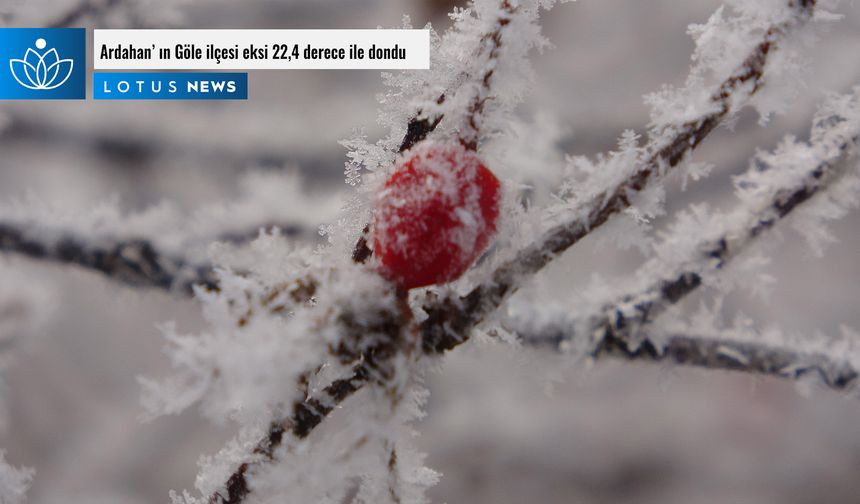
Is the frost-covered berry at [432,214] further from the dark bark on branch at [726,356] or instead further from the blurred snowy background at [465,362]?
the blurred snowy background at [465,362]

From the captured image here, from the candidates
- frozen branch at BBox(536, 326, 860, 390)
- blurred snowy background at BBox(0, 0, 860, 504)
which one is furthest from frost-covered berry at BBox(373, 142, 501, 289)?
blurred snowy background at BBox(0, 0, 860, 504)

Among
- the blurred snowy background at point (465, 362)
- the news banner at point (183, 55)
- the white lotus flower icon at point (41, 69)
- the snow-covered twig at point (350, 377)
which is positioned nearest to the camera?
the snow-covered twig at point (350, 377)

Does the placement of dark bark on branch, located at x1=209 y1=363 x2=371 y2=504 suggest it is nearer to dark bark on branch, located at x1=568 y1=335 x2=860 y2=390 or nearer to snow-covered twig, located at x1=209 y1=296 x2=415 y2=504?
snow-covered twig, located at x1=209 y1=296 x2=415 y2=504

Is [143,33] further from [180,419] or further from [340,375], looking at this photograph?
[180,419]

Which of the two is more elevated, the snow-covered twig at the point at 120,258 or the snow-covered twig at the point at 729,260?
the snow-covered twig at the point at 120,258

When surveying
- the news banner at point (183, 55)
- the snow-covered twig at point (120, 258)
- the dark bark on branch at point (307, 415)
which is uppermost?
the news banner at point (183, 55)

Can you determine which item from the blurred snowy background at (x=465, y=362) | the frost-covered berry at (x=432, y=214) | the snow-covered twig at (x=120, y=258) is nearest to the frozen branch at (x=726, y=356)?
the frost-covered berry at (x=432, y=214)

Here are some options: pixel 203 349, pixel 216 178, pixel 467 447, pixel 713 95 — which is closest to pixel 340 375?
pixel 203 349

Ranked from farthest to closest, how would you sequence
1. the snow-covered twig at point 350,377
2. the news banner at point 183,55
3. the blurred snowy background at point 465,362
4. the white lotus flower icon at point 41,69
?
the blurred snowy background at point 465,362
the white lotus flower icon at point 41,69
the news banner at point 183,55
the snow-covered twig at point 350,377

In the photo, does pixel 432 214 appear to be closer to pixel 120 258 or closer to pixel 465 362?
Answer: pixel 120 258
